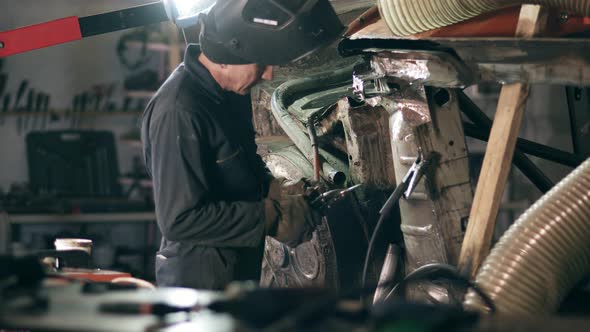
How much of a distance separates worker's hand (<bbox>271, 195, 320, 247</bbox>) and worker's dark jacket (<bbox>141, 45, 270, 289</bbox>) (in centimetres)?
9

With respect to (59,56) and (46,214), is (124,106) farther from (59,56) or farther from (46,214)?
(46,214)

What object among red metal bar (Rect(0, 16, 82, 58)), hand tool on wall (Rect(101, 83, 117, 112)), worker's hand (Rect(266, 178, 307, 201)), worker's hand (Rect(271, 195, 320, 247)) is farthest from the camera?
hand tool on wall (Rect(101, 83, 117, 112))

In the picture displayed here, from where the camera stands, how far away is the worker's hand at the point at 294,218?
11.0 feet

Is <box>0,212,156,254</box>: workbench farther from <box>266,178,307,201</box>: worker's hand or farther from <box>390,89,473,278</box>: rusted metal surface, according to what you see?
<box>390,89,473,278</box>: rusted metal surface

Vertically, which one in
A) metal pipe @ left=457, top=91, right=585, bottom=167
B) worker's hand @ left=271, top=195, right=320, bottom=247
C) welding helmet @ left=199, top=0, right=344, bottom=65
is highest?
welding helmet @ left=199, top=0, right=344, bottom=65

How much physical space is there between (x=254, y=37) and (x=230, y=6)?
0.48ft

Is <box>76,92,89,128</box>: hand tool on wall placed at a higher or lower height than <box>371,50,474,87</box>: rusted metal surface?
lower

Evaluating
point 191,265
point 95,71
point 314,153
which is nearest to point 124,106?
point 95,71

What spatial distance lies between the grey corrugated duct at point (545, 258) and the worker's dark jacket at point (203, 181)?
0.89 metres

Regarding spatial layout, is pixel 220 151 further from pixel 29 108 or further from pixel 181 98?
pixel 29 108

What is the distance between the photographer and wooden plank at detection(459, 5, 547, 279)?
3.15m

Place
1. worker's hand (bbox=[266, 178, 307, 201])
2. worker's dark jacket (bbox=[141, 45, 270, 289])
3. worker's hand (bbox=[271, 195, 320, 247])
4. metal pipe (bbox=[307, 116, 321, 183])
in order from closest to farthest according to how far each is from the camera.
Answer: worker's dark jacket (bbox=[141, 45, 270, 289])
worker's hand (bbox=[271, 195, 320, 247])
worker's hand (bbox=[266, 178, 307, 201])
metal pipe (bbox=[307, 116, 321, 183])

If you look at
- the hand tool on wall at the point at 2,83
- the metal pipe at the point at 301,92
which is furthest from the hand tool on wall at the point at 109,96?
the metal pipe at the point at 301,92

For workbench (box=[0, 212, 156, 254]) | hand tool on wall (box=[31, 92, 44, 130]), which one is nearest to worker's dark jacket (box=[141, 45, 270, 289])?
workbench (box=[0, 212, 156, 254])
